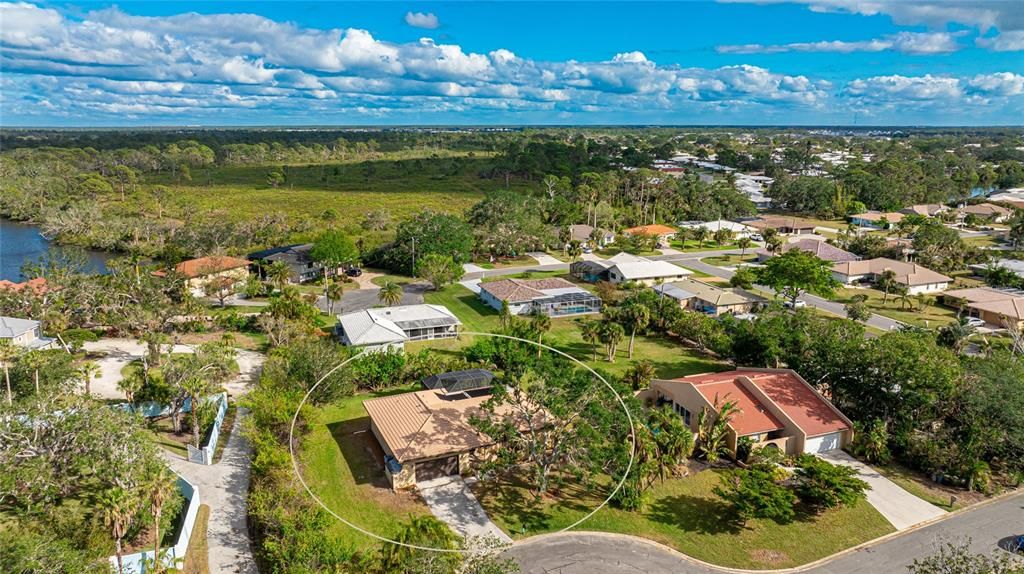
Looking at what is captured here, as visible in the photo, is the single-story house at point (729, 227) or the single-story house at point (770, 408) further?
the single-story house at point (729, 227)

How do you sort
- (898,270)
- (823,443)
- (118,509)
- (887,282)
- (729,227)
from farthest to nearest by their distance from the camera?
(729,227)
(898,270)
(887,282)
(823,443)
(118,509)

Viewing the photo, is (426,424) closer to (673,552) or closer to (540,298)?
(673,552)

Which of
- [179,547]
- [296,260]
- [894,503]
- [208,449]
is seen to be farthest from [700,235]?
[179,547]

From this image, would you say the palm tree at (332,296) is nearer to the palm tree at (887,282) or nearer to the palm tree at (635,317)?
the palm tree at (635,317)

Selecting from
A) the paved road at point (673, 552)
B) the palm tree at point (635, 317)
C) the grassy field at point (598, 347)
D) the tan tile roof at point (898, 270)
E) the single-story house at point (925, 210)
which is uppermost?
the single-story house at point (925, 210)

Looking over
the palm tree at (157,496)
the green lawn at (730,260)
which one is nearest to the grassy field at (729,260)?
the green lawn at (730,260)

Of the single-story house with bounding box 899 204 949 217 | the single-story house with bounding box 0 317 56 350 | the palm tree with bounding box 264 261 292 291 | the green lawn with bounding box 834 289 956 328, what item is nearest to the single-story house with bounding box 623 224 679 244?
the green lawn with bounding box 834 289 956 328
